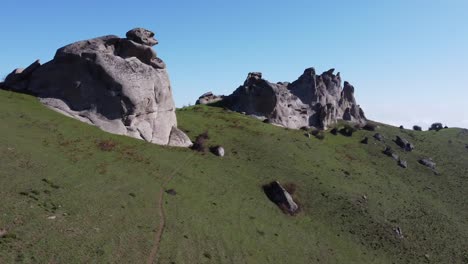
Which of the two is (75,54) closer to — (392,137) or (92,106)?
(92,106)

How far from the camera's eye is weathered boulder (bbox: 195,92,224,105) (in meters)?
157

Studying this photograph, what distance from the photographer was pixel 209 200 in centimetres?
6631

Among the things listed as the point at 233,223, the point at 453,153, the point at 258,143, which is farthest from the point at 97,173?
the point at 453,153

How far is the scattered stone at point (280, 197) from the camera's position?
7506cm

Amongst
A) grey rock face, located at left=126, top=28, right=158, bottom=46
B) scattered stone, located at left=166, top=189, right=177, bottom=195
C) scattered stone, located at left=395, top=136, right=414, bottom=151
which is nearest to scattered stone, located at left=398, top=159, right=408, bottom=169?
scattered stone, located at left=395, top=136, right=414, bottom=151

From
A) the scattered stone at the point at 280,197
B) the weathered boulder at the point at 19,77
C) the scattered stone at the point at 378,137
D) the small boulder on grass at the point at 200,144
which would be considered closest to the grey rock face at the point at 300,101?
the scattered stone at the point at 378,137

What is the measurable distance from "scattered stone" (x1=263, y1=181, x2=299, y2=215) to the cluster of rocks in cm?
5813

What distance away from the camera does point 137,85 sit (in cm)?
8312

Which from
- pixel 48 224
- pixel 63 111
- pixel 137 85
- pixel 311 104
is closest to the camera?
pixel 48 224

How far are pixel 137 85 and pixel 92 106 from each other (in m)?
10.2

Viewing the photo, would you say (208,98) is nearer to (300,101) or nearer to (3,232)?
(300,101)

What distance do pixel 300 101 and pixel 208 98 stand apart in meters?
38.0

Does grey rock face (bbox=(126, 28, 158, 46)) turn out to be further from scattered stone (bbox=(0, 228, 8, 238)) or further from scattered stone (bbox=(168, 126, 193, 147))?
scattered stone (bbox=(0, 228, 8, 238))

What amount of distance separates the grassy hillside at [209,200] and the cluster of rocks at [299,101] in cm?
2483
